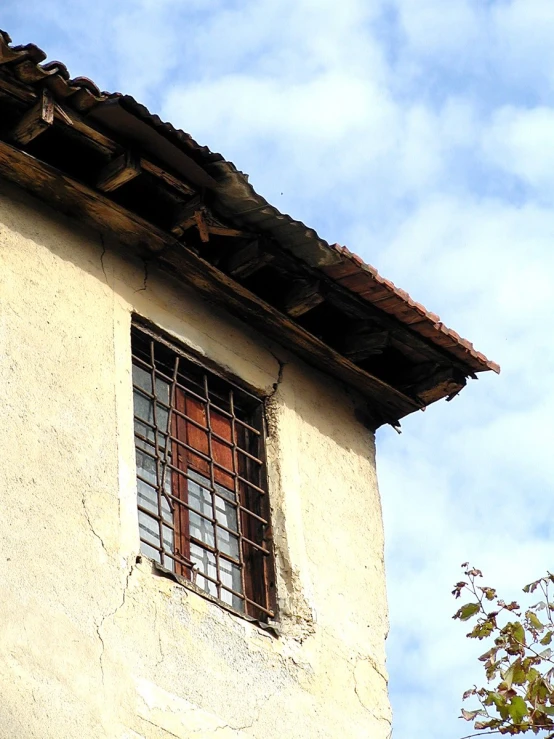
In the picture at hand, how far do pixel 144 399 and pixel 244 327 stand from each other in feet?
3.21

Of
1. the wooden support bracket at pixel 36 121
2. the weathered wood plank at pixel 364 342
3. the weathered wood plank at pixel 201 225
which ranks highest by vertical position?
the weathered wood plank at pixel 364 342

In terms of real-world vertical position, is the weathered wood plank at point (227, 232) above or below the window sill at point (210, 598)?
above

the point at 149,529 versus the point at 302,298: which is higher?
the point at 302,298

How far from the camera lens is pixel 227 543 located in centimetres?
763

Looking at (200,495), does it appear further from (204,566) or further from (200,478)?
(204,566)

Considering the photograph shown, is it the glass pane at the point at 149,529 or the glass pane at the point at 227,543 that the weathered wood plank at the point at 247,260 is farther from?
the glass pane at the point at 149,529

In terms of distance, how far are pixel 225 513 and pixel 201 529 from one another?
9.1 inches

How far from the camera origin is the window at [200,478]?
24.0 ft

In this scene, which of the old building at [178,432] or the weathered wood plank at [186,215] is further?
the weathered wood plank at [186,215]

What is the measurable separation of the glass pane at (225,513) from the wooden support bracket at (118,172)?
1692mm

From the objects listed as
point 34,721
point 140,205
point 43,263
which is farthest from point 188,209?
point 34,721

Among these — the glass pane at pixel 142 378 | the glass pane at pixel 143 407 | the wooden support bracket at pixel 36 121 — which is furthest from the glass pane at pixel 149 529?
the wooden support bracket at pixel 36 121

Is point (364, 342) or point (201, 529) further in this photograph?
point (364, 342)

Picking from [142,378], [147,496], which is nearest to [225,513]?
[147,496]
